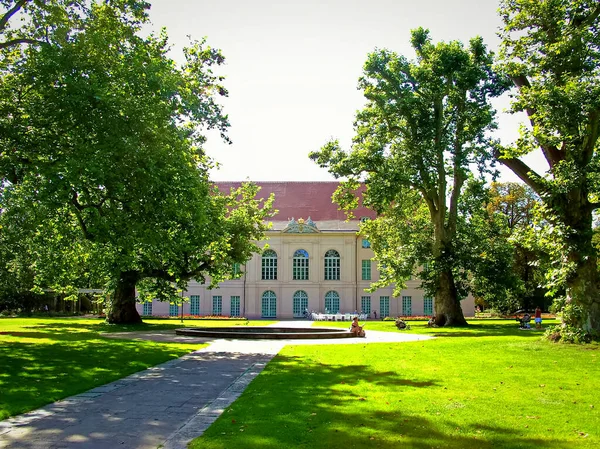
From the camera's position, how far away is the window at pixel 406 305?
5738 cm

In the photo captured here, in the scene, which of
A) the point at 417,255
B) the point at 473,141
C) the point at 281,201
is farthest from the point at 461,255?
the point at 281,201

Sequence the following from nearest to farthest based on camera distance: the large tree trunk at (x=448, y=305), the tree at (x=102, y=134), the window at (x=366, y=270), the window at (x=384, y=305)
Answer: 1. the tree at (x=102, y=134)
2. the large tree trunk at (x=448, y=305)
3. the window at (x=384, y=305)
4. the window at (x=366, y=270)

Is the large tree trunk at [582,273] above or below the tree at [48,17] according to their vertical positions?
below

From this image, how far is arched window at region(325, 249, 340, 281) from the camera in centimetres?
5778

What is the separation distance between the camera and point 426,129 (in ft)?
92.4

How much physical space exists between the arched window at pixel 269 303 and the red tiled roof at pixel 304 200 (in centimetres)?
781

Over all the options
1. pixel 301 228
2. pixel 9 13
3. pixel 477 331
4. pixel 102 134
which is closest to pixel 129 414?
pixel 102 134

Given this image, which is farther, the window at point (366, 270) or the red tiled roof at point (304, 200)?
the red tiled roof at point (304, 200)

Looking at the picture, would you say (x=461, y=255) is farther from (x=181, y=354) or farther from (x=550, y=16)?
(x=181, y=354)

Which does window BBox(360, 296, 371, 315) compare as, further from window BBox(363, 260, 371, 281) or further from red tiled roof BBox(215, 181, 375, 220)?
red tiled roof BBox(215, 181, 375, 220)

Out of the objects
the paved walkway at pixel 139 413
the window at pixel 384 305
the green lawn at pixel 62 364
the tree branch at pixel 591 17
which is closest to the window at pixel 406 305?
the window at pixel 384 305

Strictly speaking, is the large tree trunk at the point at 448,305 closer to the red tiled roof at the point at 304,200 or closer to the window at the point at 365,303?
the window at the point at 365,303

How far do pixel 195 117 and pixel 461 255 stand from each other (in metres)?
17.3

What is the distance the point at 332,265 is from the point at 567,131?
42465 mm
